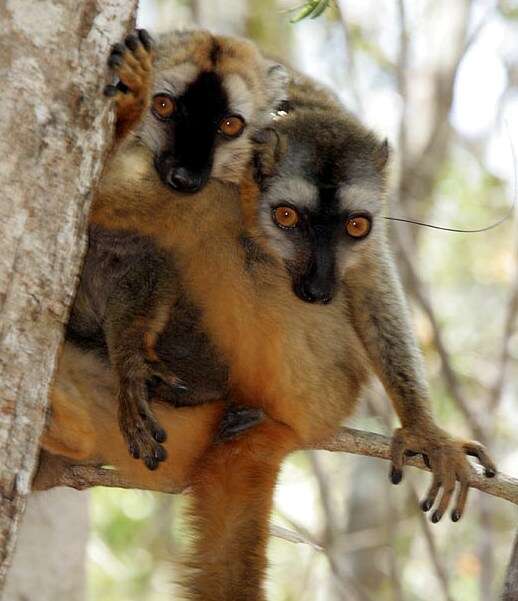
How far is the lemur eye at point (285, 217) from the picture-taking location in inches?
151

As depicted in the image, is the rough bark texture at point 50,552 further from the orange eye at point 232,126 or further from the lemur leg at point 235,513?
the orange eye at point 232,126

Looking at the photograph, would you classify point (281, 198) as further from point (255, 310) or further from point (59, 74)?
point (59, 74)

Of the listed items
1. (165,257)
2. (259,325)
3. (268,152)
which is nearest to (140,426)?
(259,325)

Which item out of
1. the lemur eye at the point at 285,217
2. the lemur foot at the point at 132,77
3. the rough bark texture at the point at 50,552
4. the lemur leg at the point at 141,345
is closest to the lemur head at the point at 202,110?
the lemur eye at the point at 285,217

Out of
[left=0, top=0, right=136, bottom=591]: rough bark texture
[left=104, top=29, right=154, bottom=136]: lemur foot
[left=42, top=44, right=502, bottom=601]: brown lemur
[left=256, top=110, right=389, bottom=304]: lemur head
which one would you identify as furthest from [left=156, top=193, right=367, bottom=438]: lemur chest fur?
[left=0, top=0, right=136, bottom=591]: rough bark texture

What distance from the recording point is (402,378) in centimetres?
404

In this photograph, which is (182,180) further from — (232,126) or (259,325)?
(259,325)

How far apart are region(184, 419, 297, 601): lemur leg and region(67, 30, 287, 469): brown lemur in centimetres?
12

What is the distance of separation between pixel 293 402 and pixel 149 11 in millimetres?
7051

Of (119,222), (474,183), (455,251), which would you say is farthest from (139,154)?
(455,251)

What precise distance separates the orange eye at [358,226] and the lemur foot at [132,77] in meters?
1.17

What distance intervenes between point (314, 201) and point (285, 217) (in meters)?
0.14

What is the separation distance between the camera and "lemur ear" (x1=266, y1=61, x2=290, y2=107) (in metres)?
4.34

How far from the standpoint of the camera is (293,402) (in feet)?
12.6
